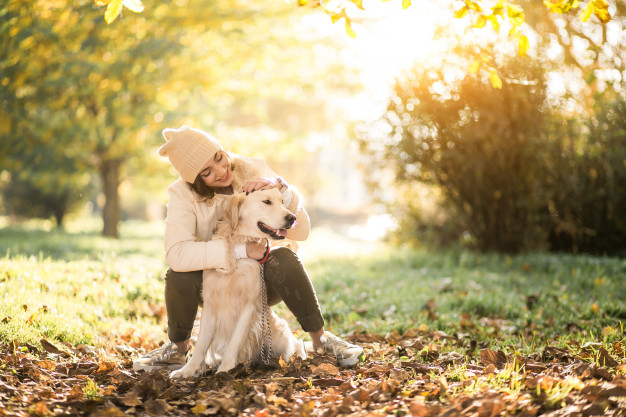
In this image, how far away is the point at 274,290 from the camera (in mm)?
3477

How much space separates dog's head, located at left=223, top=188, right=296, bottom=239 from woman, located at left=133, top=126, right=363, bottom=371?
7 cm

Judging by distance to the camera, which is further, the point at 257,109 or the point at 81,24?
the point at 257,109

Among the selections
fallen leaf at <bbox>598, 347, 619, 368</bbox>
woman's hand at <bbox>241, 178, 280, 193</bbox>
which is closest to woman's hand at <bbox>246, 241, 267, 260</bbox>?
woman's hand at <bbox>241, 178, 280, 193</bbox>

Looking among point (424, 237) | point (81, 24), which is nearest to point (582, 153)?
point (424, 237)

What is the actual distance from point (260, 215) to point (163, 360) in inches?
45.0

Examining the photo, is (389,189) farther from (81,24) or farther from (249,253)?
(249,253)

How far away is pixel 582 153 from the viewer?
26.3 ft

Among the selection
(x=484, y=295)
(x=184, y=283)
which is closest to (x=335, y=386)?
(x=184, y=283)

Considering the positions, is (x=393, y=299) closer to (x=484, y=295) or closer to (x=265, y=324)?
(x=484, y=295)

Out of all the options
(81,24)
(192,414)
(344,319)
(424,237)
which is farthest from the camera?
(424,237)

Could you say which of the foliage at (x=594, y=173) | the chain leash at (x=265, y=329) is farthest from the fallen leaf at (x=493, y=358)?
the foliage at (x=594, y=173)

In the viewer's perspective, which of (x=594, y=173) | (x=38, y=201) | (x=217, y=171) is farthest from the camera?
(x=38, y=201)

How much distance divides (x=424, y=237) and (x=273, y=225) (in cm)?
733

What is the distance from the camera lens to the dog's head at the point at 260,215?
3.22m
